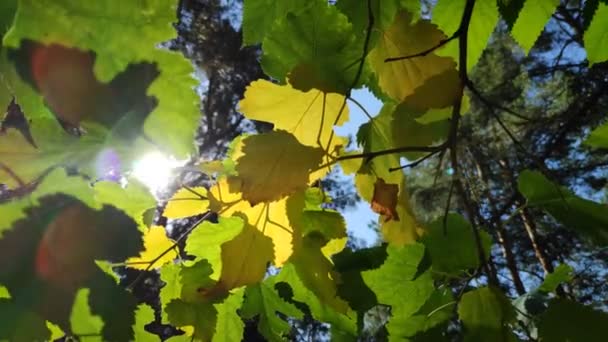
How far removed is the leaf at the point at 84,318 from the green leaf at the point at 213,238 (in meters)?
0.20

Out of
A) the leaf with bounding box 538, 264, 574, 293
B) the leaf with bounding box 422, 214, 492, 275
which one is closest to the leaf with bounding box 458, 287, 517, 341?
the leaf with bounding box 422, 214, 492, 275

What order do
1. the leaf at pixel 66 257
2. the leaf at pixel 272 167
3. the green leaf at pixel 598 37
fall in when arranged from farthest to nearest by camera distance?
the green leaf at pixel 598 37
the leaf at pixel 272 167
the leaf at pixel 66 257

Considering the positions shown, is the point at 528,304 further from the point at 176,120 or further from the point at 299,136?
the point at 176,120

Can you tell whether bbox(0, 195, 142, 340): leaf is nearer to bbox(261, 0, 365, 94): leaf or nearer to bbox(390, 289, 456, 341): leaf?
bbox(261, 0, 365, 94): leaf

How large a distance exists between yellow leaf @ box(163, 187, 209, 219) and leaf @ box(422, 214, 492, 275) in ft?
0.86

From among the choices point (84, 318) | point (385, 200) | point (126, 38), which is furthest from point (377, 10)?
point (84, 318)

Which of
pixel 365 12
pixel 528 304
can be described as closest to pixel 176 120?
pixel 365 12

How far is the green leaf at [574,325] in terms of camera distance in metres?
0.47

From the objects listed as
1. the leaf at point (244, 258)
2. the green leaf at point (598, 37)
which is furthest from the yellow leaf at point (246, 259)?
the green leaf at point (598, 37)

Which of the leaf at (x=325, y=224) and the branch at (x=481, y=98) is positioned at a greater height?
the branch at (x=481, y=98)

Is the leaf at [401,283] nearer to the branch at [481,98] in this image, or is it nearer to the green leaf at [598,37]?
the branch at [481,98]

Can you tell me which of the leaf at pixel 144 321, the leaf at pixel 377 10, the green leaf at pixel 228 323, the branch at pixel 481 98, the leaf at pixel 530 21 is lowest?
the leaf at pixel 144 321

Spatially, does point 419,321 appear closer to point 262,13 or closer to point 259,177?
point 259,177

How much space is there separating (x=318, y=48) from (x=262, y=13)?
0.15m
